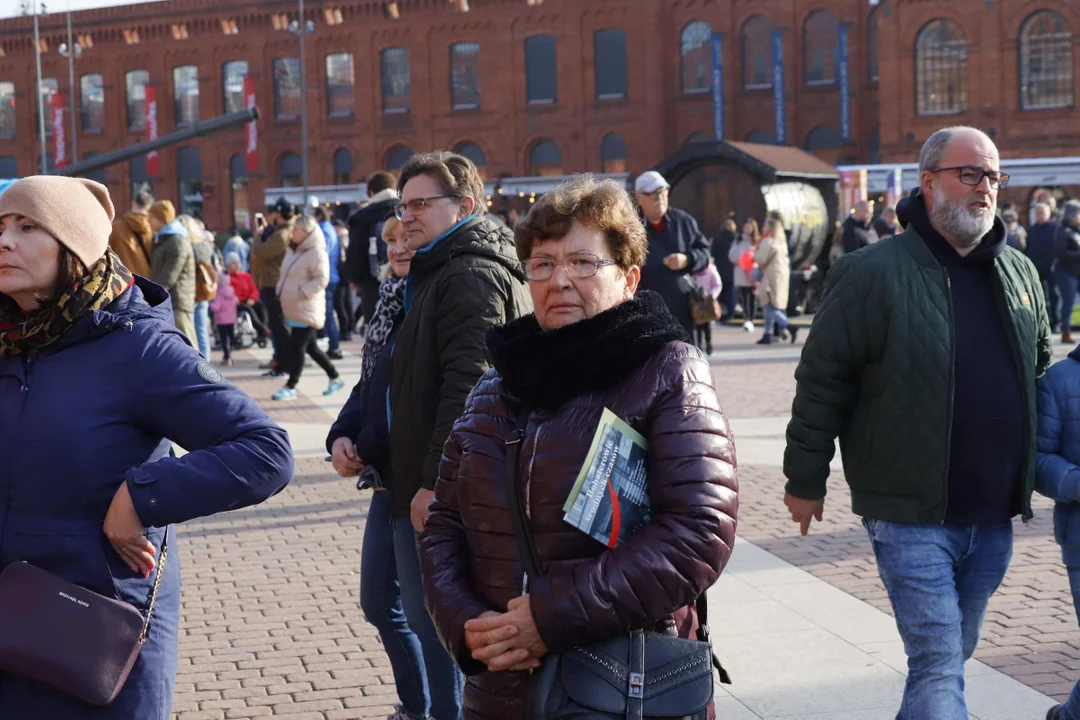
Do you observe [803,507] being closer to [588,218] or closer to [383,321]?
[383,321]

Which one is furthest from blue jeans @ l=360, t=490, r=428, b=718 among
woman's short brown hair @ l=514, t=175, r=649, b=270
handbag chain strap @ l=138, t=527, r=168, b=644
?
woman's short brown hair @ l=514, t=175, r=649, b=270

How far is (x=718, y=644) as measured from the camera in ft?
19.6

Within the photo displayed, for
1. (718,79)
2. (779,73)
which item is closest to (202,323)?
(779,73)

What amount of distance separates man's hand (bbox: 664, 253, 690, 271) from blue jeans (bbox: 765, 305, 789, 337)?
11.3 meters

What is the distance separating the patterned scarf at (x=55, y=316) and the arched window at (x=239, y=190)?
58.0 meters

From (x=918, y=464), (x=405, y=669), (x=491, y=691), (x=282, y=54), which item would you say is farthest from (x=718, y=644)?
(x=282, y=54)

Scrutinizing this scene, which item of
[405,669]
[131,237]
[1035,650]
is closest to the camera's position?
[405,669]

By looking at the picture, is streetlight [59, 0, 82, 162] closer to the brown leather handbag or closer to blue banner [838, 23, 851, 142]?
blue banner [838, 23, 851, 142]

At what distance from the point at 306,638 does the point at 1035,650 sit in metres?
3.10

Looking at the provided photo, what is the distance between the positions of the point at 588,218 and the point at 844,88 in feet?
157

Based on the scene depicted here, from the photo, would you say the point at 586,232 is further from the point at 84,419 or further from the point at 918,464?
the point at 918,464

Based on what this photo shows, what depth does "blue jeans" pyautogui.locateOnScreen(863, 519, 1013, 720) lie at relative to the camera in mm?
4078

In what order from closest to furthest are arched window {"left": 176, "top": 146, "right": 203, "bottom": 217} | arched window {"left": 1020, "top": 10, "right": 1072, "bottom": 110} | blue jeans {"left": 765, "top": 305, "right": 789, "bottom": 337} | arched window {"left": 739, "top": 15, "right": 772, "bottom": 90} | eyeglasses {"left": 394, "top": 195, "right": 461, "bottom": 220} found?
1. eyeglasses {"left": 394, "top": 195, "right": 461, "bottom": 220}
2. blue jeans {"left": 765, "top": 305, "right": 789, "bottom": 337}
3. arched window {"left": 1020, "top": 10, "right": 1072, "bottom": 110}
4. arched window {"left": 739, "top": 15, "right": 772, "bottom": 90}
5. arched window {"left": 176, "top": 146, "right": 203, "bottom": 217}

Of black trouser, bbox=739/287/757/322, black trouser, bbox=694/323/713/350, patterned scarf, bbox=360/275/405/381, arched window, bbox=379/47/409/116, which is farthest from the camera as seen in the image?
arched window, bbox=379/47/409/116
